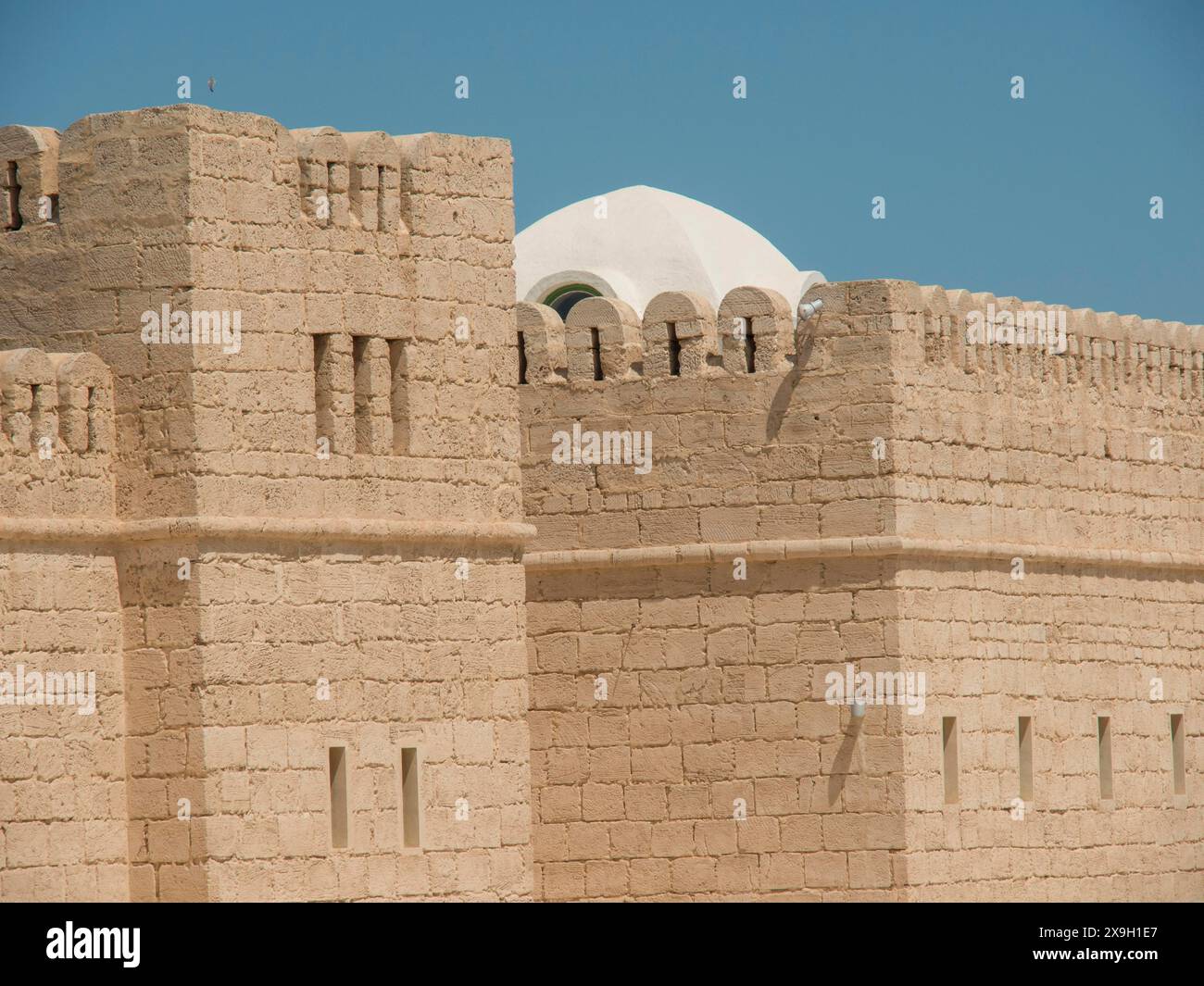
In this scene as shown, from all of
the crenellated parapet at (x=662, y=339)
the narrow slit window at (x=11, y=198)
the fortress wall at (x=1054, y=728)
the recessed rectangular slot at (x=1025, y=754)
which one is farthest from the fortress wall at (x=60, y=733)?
the recessed rectangular slot at (x=1025, y=754)

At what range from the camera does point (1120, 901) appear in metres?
20.8

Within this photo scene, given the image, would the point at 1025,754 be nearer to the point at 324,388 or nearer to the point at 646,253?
the point at 324,388

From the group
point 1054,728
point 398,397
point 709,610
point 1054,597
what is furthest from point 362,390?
point 1054,728

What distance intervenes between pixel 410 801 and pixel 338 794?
1.87 ft

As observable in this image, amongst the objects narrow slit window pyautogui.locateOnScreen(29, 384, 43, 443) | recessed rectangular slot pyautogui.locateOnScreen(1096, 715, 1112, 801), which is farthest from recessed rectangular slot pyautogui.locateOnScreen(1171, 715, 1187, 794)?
narrow slit window pyautogui.locateOnScreen(29, 384, 43, 443)

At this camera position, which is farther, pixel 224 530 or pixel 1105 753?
pixel 1105 753

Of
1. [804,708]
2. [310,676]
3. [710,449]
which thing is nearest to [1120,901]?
[804,708]

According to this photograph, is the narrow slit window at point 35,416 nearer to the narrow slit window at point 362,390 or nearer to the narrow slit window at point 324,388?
the narrow slit window at point 324,388

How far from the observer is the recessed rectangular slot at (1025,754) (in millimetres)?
20188

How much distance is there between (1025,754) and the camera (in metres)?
20.3

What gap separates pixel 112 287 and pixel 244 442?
120cm

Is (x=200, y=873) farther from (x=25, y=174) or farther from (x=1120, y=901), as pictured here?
(x=1120, y=901)

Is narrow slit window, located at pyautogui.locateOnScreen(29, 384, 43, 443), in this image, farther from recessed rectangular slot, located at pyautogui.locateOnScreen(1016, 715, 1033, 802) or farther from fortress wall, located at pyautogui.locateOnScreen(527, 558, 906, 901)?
recessed rectangular slot, located at pyautogui.locateOnScreen(1016, 715, 1033, 802)

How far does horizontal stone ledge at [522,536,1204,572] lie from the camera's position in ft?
62.5
